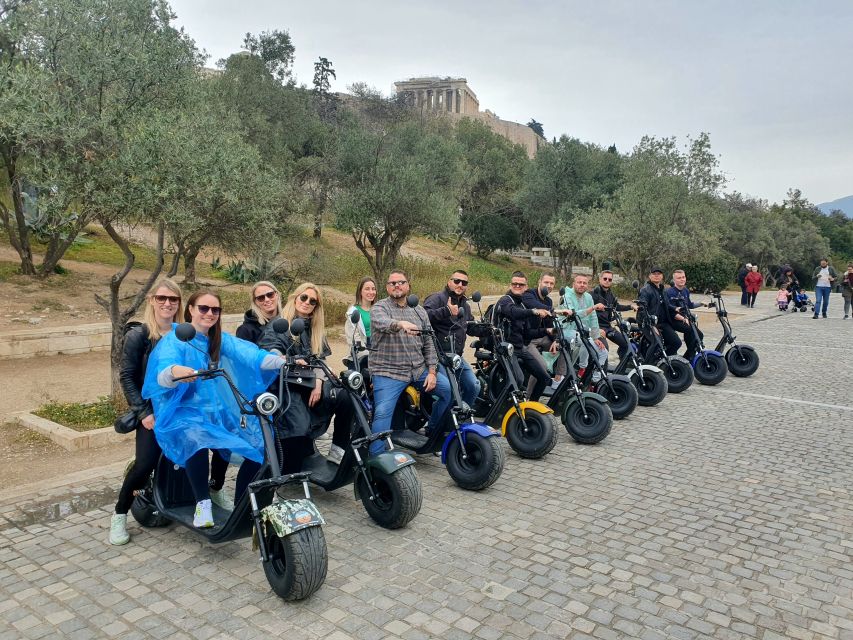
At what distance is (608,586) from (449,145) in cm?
2516

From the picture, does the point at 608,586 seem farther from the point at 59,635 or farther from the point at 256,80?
the point at 256,80

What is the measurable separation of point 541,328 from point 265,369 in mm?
3970

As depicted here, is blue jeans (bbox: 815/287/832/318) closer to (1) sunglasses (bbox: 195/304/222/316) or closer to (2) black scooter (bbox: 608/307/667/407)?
(2) black scooter (bbox: 608/307/667/407)

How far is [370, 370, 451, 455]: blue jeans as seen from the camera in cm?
553

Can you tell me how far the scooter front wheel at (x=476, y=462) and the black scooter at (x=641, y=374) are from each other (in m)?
3.69

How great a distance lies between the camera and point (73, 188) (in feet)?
26.0

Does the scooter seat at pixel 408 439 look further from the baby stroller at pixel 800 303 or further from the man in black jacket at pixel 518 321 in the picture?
the baby stroller at pixel 800 303

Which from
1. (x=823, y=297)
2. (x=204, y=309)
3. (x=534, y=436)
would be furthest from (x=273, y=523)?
(x=823, y=297)

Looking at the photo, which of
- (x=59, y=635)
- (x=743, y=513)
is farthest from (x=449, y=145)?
(x=59, y=635)

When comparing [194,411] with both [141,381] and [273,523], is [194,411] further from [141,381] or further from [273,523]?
[273,523]

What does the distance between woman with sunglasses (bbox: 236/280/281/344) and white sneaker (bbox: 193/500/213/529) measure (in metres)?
1.39

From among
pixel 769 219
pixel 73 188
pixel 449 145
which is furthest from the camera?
pixel 769 219

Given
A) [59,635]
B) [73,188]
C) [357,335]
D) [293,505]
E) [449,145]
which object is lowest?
[59,635]

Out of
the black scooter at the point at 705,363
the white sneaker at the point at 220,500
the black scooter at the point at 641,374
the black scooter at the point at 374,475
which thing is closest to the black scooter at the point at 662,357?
the black scooter at the point at 705,363
